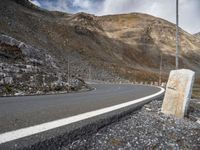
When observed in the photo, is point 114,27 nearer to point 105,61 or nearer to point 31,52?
point 105,61

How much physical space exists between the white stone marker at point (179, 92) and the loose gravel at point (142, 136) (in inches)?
42.8

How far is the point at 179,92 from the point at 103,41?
95.7m

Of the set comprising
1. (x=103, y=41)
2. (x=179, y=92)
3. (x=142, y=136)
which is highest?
(x=103, y=41)

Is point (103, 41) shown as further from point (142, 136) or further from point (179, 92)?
point (142, 136)

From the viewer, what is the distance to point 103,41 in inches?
4040

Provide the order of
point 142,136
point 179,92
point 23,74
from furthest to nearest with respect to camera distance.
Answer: point 23,74
point 179,92
point 142,136

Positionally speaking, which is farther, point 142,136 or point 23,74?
point 23,74

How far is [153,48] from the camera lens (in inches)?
4788

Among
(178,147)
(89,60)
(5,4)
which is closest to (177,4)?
(178,147)

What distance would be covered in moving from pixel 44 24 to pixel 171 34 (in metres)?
73.5

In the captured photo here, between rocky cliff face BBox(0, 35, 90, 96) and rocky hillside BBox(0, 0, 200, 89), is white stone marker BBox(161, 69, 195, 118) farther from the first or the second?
rocky hillside BBox(0, 0, 200, 89)

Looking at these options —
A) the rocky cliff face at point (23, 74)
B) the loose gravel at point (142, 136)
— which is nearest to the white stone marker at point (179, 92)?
the loose gravel at point (142, 136)

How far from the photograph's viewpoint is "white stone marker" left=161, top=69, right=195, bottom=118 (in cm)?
775

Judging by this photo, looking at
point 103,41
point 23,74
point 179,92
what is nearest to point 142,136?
point 179,92
